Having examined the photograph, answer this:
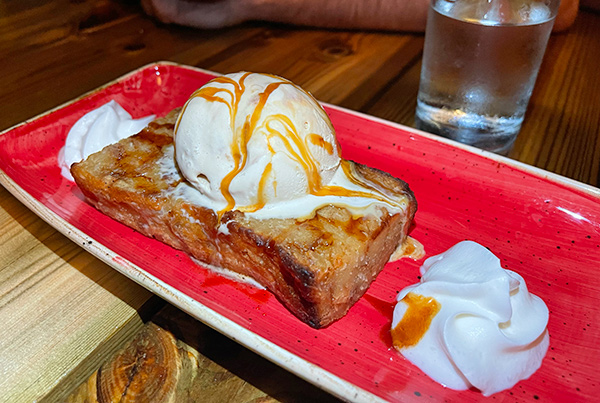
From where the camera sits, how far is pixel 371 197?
1.70 metres

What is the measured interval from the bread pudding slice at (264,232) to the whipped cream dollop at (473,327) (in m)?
0.21

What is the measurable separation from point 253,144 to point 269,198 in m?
0.20

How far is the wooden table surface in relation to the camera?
142 centimetres

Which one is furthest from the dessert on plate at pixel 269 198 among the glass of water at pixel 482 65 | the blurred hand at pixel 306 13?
the blurred hand at pixel 306 13

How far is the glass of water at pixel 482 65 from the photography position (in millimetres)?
2082

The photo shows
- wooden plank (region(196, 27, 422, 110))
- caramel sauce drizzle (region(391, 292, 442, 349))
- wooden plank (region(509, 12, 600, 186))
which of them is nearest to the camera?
caramel sauce drizzle (region(391, 292, 442, 349))

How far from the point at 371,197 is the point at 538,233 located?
26.6 inches

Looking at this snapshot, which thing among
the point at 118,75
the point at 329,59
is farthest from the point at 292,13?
the point at 118,75

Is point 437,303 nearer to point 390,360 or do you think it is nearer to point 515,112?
point 390,360

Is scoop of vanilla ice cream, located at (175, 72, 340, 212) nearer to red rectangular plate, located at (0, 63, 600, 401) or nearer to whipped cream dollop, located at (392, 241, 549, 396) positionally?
red rectangular plate, located at (0, 63, 600, 401)

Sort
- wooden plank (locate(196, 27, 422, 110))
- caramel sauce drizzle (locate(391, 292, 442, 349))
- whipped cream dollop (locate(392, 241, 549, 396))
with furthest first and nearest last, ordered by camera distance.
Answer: wooden plank (locate(196, 27, 422, 110))
caramel sauce drizzle (locate(391, 292, 442, 349))
whipped cream dollop (locate(392, 241, 549, 396))

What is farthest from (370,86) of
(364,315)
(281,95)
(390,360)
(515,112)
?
(390,360)

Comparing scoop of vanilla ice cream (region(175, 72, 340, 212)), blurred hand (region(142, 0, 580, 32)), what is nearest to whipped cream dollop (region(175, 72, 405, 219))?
scoop of vanilla ice cream (region(175, 72, 340, 212))

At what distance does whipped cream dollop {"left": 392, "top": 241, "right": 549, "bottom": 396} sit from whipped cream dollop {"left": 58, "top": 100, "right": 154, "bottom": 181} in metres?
1.48
